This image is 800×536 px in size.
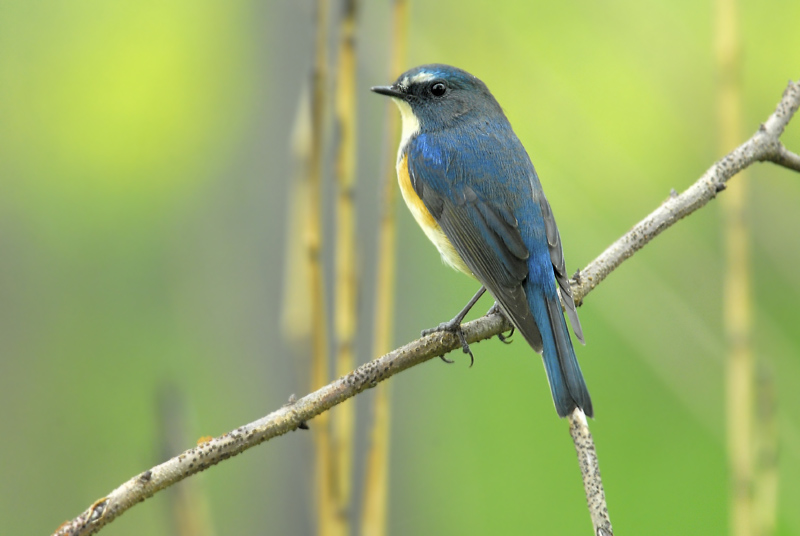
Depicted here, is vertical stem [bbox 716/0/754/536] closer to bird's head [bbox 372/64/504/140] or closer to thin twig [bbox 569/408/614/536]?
thin twig [bbox 569/408/614/536]

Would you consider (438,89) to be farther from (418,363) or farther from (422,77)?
(418,363)

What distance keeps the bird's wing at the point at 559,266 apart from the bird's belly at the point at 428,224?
268 millimetres

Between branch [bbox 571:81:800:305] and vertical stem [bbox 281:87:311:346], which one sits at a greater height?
vertical stem [bbox 281:87:311:346]

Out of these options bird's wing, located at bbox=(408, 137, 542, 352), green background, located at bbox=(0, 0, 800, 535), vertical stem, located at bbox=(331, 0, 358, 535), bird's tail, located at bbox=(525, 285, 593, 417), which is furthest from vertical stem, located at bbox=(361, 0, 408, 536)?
green background, located at bbox=(0, 0, 800, 535)

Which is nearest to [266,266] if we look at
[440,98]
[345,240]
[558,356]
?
[440,98]

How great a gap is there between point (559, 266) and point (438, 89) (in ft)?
3.18

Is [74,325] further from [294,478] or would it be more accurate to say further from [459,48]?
[459,48]

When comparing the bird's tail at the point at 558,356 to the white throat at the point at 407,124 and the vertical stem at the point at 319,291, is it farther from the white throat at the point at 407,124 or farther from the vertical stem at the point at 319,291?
the white throat at the point at 407,124

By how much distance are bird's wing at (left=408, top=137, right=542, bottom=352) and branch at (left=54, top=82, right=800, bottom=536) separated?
117 millimetres

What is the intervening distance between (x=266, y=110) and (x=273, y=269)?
869 mm

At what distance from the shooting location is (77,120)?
6148mm

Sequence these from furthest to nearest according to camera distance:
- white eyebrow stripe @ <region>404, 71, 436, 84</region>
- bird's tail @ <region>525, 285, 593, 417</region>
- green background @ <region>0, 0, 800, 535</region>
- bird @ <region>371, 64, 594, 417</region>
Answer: green background @ <region>0, 0, 800, 535</region>
white eyebrow stripe @ <region>404, 71, 436, 84</region>
bird @ <region>371, 64, 594, 417</region>
bird's tail @ <region>525, 285, 593, 417</region>

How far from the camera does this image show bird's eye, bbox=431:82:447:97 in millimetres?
3088

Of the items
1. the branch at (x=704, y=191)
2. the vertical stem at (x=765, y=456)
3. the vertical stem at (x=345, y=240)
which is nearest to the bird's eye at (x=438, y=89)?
the vertical stem at (x=345, y=240)
